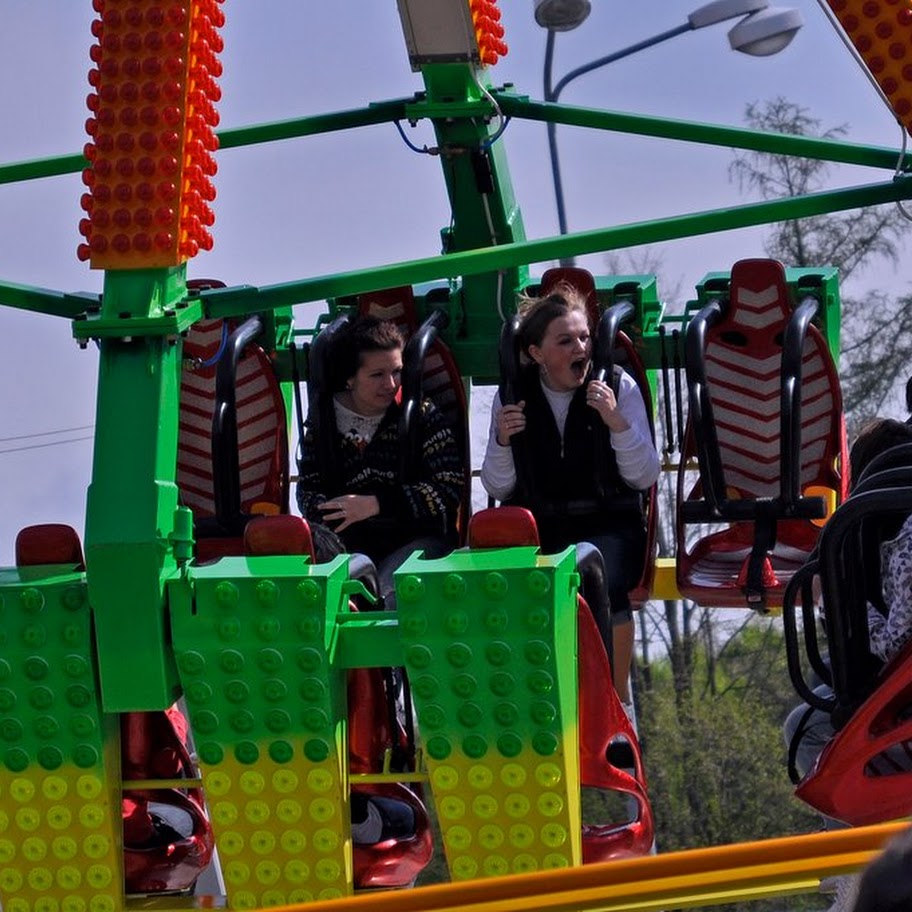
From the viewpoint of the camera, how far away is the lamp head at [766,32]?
8.61 meters

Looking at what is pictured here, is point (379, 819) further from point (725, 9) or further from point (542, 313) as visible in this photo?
point (725, 9)

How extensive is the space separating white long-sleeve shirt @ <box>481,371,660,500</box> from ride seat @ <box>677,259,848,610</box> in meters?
0.27

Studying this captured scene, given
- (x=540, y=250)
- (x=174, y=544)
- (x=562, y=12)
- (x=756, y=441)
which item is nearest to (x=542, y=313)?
(x=540, y=250)

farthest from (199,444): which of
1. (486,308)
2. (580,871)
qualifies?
(580,871)

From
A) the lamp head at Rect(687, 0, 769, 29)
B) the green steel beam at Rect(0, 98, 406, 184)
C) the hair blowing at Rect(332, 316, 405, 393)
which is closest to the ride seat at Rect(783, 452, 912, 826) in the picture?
the hair blowing at Rect(332, 316, 405, 393)

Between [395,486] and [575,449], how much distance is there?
1.44ft

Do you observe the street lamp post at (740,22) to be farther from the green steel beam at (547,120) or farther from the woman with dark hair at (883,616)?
the woman with dark hair at (883,616)

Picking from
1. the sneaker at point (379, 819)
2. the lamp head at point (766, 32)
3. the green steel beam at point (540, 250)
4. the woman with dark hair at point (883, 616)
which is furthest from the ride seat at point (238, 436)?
the lamp head at point (766, 32)

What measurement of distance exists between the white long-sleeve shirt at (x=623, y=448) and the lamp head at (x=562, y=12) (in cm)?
385

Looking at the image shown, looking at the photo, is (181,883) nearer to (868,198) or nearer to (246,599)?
(246,599)

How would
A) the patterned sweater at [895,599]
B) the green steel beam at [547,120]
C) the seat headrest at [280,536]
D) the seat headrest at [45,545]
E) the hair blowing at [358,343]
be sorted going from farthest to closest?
the green steel beam at [547,120] < the hair blowing at [358,343] < the seat headrest at [45,545] < the seat headrest at [280,536] < the patterned sweater at [895,599]

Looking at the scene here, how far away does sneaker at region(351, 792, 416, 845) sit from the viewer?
12.8 ft

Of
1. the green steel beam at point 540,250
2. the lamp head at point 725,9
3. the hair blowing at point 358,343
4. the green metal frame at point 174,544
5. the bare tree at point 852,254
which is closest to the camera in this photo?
the green metal frame at point 174,544

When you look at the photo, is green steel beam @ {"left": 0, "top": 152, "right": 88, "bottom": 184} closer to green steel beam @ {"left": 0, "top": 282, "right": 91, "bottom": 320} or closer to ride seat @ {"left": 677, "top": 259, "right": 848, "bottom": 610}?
green steel beam @ {"left": 0, "top": 282, "right": 91, "bottom": 320}
